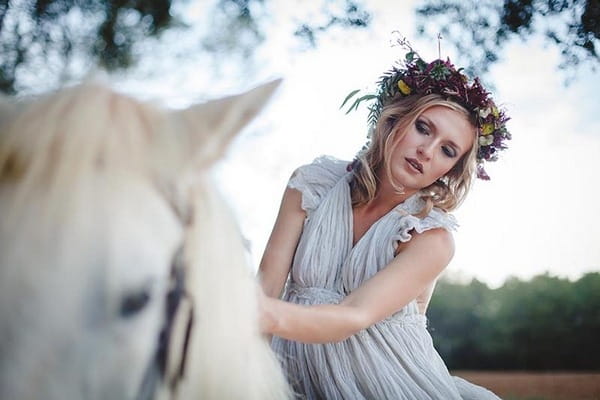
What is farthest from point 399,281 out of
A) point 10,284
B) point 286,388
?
point 10,284

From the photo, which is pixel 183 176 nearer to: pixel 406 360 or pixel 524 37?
pixel 406 360

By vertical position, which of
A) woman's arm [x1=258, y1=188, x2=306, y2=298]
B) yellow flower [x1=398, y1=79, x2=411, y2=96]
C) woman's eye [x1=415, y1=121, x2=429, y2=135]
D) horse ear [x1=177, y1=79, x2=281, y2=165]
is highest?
yellow flower [x1=398, y1=79, x2=411, y2=96]

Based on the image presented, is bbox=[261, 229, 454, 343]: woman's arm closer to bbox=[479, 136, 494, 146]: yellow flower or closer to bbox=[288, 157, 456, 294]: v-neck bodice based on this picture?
bbox=[288, 157, 456, 294]: v-neck bodice

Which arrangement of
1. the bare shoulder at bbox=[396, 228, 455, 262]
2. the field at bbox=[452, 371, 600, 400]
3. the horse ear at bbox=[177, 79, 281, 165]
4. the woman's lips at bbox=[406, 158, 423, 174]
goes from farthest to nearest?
the field at bbox=[452, 371, 600, 400] → the woman's lips at bbox=[406, 158, 423, 174] → the bare shoulder at bbox=[396, 228, 455, 262] → the horse ear at bbox=[177, 79, 281, 165]

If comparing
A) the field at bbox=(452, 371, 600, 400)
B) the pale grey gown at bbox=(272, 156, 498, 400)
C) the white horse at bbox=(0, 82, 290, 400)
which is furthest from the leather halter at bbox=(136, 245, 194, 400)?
the field at bbox=(452, 371, 600, 400)

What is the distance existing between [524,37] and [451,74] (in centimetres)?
272

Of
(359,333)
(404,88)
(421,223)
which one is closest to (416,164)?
(421,223)

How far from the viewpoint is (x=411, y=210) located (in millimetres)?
1744

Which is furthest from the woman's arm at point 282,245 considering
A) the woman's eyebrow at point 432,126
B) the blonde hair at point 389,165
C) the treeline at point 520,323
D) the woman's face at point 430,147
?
the treeline at point 520,323

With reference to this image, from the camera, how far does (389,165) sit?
176cm

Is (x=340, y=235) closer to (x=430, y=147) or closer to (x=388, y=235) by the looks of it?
(x=388, y=235)

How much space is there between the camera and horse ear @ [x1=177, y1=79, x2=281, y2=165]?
747mm

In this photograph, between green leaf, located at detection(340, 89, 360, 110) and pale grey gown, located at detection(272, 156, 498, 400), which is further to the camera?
green leaf, located at detection(340, 89, 360, 110)

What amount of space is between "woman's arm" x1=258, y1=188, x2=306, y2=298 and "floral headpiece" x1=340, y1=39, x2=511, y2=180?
421 mm
